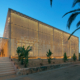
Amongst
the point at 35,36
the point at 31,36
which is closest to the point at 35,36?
the point at 35,36

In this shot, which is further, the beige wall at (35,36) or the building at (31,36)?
the beige wall at (35,36)

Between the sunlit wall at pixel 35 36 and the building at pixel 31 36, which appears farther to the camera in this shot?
the sunlit wall at pixel 35 36

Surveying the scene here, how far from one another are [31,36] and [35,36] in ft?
4.08

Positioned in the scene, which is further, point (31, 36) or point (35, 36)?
point (35, 36)

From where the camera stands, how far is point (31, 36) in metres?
19.2

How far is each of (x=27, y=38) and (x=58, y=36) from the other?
1305 cm

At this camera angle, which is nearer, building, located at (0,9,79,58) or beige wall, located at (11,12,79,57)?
building, located at (0,9,79,58)

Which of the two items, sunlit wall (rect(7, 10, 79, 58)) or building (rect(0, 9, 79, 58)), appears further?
sunlit wall (rect(7, 10, 79, 58))

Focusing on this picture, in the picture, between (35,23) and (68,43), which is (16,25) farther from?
(68,43)

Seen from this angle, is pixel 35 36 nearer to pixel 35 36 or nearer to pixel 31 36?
pixel 35 36

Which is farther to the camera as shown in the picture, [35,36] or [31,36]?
[35,36]

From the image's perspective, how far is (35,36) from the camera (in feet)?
66.0

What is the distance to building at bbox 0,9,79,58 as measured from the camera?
16.0 meters

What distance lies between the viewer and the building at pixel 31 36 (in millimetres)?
16016
